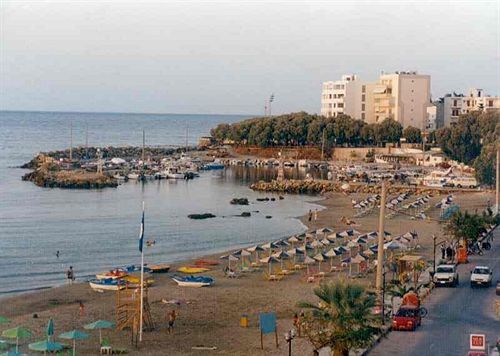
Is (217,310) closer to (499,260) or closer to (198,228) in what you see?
(499,260)

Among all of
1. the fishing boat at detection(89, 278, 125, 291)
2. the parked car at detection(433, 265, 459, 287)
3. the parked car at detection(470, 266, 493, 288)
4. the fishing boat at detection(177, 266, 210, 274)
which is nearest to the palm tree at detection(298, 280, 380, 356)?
the parked car at detection(433, 265, 459, 287)

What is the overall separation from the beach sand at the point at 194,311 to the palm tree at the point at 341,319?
2644 mm

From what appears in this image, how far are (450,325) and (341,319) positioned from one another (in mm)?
5205

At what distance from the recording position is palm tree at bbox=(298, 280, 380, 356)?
57.6 feet

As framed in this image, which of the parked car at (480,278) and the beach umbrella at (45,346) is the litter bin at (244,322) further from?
the parked car at (480,278)

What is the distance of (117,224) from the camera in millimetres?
48094

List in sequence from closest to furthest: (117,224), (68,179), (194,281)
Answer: (194,281)
(117,224)
(68,179)

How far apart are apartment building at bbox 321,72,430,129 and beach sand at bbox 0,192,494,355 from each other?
205 feet

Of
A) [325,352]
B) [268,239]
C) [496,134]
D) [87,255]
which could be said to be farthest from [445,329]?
[496,134]

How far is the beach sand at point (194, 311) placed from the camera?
2159cm

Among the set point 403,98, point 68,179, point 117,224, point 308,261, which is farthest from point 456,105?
point 308,261

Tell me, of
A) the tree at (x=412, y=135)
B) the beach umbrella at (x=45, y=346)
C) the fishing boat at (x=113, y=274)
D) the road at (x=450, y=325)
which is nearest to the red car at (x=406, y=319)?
the road at (x=450, y=325)

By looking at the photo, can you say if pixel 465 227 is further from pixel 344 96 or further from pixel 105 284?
pixel 344 96

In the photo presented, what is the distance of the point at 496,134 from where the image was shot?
68.1 metres
